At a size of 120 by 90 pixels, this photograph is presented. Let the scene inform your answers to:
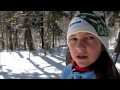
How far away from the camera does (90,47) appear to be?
58cm

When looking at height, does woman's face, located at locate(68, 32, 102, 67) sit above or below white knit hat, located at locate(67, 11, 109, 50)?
below

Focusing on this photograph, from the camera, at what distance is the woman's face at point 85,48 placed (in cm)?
58

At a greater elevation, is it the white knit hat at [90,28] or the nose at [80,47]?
the white knit hat at [90,28]

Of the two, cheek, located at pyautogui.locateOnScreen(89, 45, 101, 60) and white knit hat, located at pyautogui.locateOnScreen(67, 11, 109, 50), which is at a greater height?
white knit hat, located at pyautogui.locateOnScreen(67, 11, 109, 50)

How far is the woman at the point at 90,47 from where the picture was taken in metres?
0.58

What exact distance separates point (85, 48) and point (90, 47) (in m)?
0.01

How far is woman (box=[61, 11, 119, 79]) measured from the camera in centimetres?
58

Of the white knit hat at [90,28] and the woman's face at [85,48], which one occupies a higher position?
the white knit hat at [90,28]

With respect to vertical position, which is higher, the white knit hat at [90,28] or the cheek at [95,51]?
the white knit hat at [90,28]

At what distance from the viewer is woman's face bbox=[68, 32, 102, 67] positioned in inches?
22.9
